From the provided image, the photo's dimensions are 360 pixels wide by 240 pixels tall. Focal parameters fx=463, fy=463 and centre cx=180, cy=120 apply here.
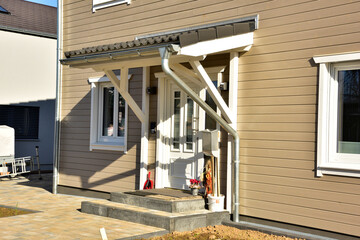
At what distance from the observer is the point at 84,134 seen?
35.4 feet

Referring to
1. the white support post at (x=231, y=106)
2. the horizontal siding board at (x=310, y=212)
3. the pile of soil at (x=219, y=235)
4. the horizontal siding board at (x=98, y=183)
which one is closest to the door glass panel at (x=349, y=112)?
the horizontal siding board at (x=310, y=212)

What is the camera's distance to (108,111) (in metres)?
10.6

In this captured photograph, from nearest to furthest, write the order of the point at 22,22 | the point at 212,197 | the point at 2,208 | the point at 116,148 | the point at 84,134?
1. the point at 212,197
2. the point at 2,208
3. the point at 116,148
4. the point at 84,134
5. the point at 22,22

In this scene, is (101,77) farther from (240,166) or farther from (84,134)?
(240,166)

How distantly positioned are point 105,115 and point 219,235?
15.9 feet

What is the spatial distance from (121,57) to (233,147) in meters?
2.35

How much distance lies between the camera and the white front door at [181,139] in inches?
337

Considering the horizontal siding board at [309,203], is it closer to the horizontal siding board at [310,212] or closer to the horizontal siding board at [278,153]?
the horizontal siding board at [310,212]

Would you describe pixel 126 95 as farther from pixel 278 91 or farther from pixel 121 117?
pixel 278 91

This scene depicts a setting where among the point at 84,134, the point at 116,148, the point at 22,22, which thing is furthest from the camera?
the point at 22,22

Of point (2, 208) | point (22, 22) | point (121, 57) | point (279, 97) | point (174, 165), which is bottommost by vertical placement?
point (2, 208)

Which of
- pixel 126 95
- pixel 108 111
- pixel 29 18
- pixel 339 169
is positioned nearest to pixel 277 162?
pixel 339 169

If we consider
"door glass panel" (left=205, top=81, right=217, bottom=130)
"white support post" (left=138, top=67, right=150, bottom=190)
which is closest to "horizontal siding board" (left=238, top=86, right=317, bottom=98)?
"door glass panel" (left=205, top=81, right=217, bottom=130)

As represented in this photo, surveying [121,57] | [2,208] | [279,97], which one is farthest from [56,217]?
[279,97]
